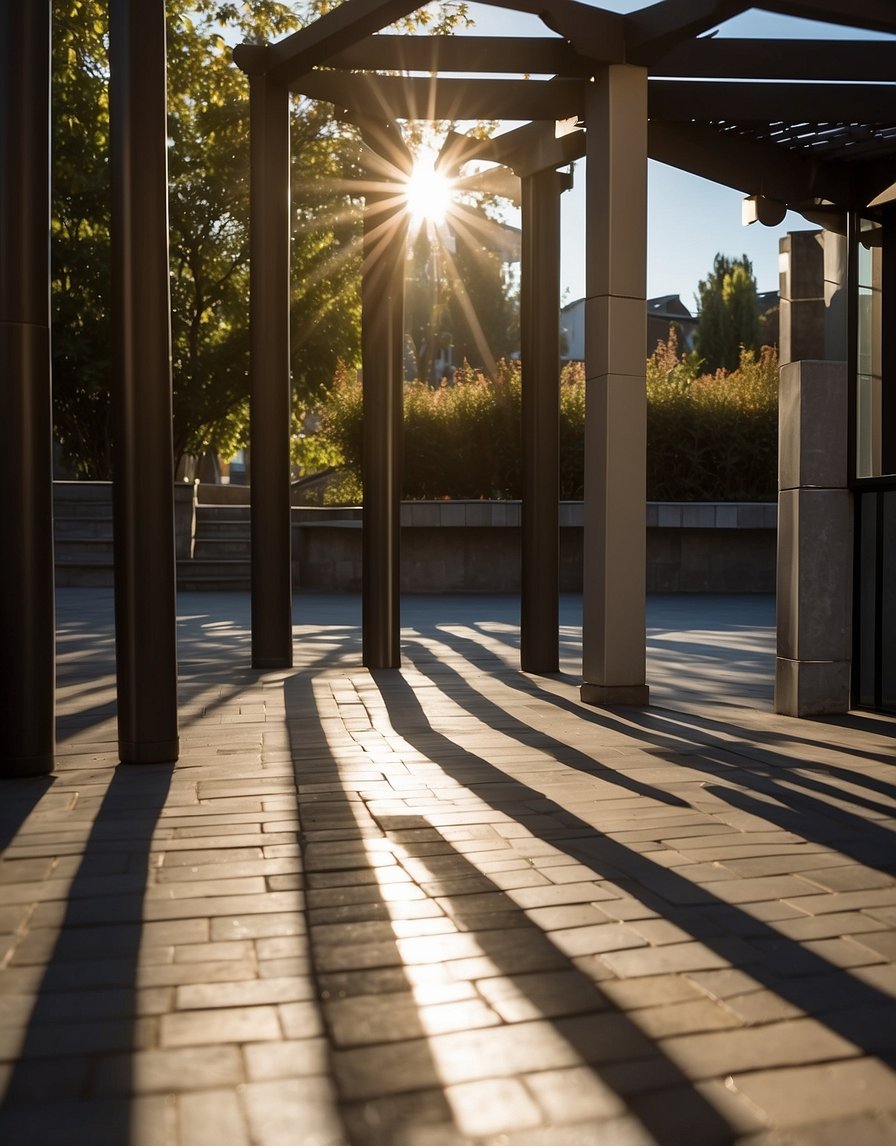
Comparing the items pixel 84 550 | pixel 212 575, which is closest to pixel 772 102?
pixel 212 575

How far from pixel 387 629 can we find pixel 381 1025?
7.45m

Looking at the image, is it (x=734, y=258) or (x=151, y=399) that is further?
(x=734, y=258)

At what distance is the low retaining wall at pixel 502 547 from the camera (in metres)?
20.0

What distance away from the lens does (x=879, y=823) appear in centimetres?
494

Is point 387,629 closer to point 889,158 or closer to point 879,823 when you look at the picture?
point 889,158

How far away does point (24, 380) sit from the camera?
5.68 metres

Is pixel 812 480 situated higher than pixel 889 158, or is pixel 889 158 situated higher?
pixel 889 158

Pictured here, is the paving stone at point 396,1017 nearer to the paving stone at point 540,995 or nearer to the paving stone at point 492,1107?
the paving stone at point 540,995

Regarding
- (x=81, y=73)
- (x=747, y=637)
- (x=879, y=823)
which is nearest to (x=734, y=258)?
(x=81, y=73)

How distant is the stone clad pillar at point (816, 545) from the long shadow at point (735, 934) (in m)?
2.93

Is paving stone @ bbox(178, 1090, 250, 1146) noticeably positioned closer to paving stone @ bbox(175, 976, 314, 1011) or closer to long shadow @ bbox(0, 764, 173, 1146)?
long shadow @ bbox(0, 764, 173, 1146)

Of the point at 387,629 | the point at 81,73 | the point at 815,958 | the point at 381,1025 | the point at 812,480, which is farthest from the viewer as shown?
the point at 81,73

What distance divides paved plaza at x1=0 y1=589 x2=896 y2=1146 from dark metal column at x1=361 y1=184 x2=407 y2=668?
139 inches

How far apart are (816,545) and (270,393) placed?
466cm
